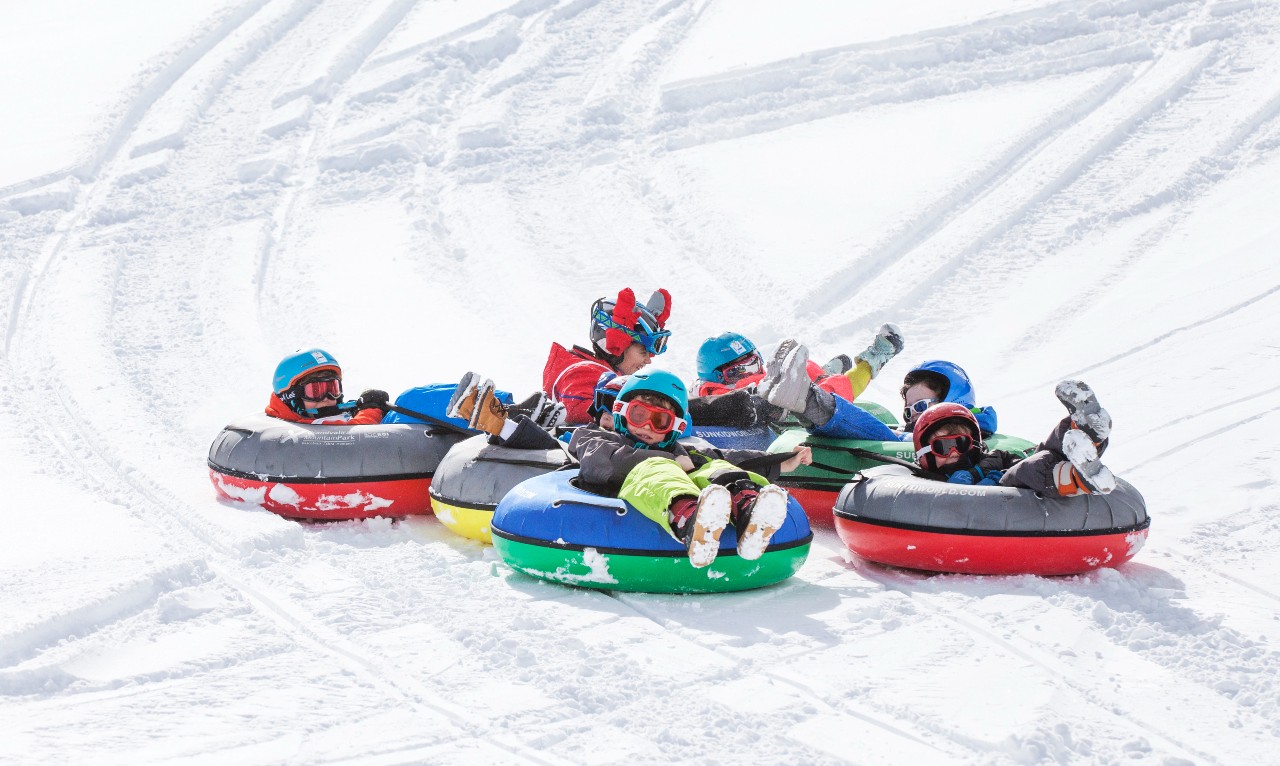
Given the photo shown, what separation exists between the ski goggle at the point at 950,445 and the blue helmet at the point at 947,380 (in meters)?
1.08

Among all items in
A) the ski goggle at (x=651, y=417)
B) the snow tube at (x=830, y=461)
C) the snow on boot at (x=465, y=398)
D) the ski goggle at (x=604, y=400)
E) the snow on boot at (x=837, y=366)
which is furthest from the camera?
the snow on boot at (x=837, y=366)

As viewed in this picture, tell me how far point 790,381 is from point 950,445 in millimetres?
873

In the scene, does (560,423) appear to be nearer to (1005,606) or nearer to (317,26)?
(1005,606)

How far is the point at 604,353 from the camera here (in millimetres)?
7730

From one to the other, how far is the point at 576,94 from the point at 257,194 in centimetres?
406

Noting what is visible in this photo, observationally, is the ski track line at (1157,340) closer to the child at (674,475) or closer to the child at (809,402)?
the child at (809,402)

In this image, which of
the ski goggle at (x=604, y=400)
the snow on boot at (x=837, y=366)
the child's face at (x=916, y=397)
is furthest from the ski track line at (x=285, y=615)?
the snow on boot at (x=837, y=366)

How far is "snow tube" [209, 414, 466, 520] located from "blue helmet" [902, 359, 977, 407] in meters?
2.64

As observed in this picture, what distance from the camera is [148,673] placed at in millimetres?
4805

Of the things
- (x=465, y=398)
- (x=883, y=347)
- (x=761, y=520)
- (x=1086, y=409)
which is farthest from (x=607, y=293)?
(x=1086, y=409)

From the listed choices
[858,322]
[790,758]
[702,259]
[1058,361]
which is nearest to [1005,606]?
[790,758]

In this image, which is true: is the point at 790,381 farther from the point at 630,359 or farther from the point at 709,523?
A: the point at 709,523

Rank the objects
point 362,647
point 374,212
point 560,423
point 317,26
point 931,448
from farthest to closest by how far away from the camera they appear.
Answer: point 317,26, point 374,212, point 560,423, point 931,448, point 362,647

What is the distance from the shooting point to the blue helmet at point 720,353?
801 centimetres
